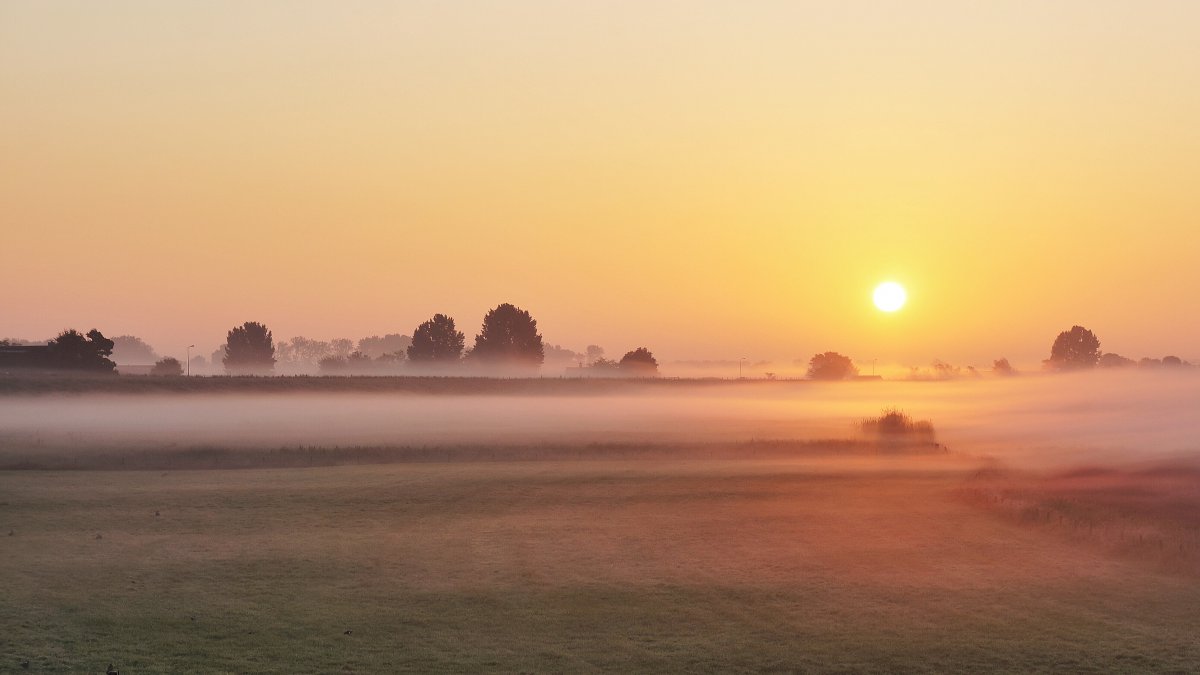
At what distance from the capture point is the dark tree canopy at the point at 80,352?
5551 inches

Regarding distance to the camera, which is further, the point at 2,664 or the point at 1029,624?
the point at 1029,624

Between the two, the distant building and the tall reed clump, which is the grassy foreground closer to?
the tall reed clump

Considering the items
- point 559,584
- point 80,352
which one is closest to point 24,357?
point 80,352

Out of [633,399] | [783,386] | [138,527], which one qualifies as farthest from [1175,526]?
[783,386]

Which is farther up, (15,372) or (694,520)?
(15,372)

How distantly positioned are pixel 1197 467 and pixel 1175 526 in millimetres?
27354

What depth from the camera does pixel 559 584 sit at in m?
24.7

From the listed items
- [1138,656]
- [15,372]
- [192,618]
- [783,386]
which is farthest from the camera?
[783,386]

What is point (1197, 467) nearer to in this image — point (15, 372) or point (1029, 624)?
point (1029, 624)

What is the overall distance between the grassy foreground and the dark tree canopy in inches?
4410

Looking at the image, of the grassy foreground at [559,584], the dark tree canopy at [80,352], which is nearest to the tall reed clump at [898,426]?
the grassy foreground at [559,584]

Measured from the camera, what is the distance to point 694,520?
33500mm

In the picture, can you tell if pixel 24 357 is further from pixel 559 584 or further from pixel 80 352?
pixel 559 584

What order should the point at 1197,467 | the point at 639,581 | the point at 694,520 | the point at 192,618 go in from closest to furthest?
the point at 192,618, the point at 639,581, the point at 694,520, the point at 1197,467
